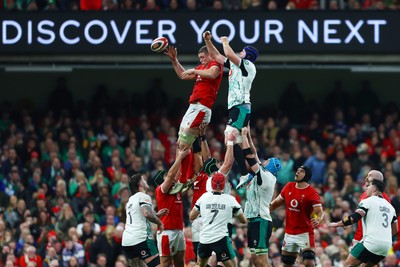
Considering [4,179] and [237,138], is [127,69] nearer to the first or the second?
[4,179]

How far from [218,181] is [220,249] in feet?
3.93

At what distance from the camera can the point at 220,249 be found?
79.8 feet

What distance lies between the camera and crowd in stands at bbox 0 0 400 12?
35.1 meters

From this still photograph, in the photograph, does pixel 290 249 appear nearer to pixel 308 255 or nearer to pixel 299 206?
pixel 308 255

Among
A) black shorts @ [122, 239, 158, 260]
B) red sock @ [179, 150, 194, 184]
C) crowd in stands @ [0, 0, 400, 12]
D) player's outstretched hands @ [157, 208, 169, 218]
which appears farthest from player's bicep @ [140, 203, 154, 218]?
crowd in stands @ [0, 0, 400, 12]

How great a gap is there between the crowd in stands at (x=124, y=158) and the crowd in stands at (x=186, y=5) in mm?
2864

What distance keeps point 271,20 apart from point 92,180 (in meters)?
5.75

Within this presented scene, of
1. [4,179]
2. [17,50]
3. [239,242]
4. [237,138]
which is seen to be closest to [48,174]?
[4,179]

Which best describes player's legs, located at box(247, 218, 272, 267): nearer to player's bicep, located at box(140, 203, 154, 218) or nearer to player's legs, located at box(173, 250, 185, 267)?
player's legs, located at box(173, 250, 185, 267)

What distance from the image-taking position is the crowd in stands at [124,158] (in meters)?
30.7

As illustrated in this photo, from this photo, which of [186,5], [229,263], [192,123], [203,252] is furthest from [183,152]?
[186,5]

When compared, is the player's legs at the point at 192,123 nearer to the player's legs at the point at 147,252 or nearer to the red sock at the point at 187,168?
Result: the red sock at the point at 187,168

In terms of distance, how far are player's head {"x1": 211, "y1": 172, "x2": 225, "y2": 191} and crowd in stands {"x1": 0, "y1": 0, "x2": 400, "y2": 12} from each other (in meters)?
11.3

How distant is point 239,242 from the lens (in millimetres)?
30797
